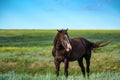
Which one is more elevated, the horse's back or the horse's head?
the horse's head

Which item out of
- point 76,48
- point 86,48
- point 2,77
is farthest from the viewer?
point 86,48

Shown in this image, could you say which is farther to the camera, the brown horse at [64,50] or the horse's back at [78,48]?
the horse's back at [78,48]

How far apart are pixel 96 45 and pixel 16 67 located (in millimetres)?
12152

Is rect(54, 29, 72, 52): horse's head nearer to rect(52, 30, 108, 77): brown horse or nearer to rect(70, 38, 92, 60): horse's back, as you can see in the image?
rect(52, 30, 108, 77): brown horse

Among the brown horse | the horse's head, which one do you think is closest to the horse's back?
the brown horse

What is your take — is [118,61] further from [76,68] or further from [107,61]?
[76,68]

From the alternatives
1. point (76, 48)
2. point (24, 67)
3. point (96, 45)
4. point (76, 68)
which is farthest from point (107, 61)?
point (76, 48)

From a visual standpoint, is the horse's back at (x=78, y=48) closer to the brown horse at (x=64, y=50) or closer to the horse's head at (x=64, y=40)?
the brown horse at (x=64, y=50)

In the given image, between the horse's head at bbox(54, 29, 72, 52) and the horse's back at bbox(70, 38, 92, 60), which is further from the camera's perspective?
the horse's back at bbox(70, 38, 92, 60)

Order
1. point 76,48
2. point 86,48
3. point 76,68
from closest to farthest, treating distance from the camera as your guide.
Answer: point 76,48
point 86,48
point 76,68

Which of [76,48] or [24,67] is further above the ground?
[76,48]

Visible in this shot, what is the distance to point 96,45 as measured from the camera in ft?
49.9

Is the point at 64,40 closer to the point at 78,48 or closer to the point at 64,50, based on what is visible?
the point at 64,50

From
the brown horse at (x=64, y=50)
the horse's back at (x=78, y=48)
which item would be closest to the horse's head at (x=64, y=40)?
the brown horse at (x=64, y=50)
